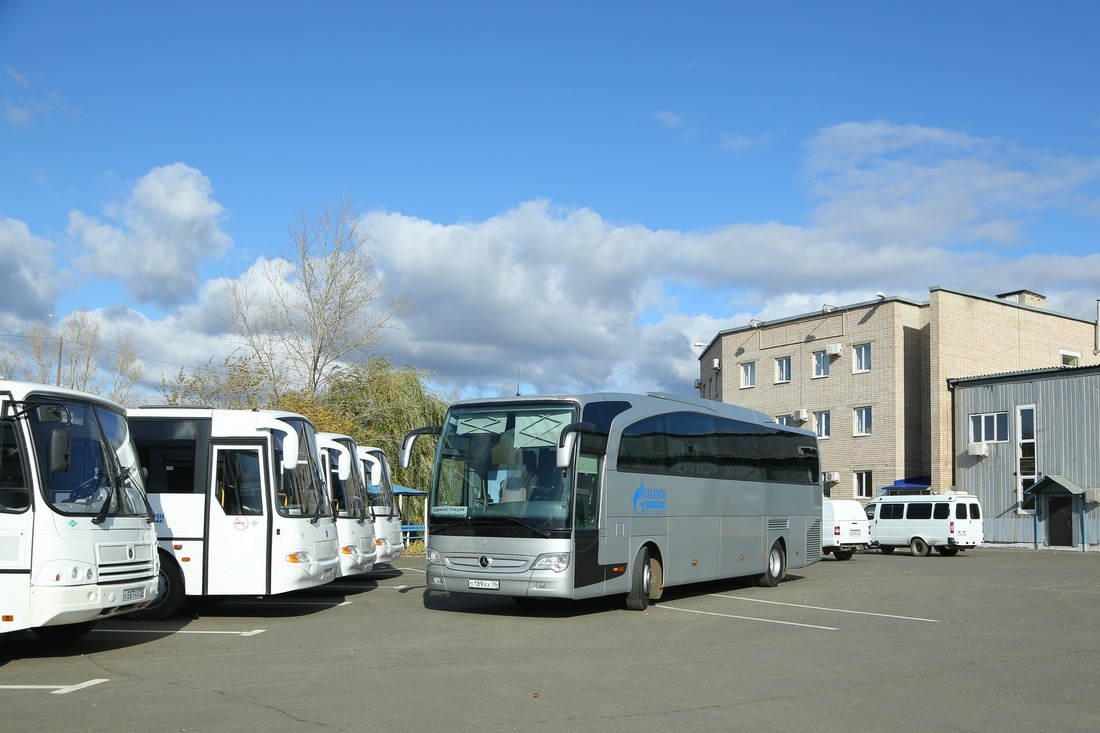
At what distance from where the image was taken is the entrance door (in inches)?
1763

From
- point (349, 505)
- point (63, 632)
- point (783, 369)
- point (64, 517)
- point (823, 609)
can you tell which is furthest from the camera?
point (783, 369)

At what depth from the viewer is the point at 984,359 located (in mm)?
52438

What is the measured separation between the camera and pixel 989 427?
48781mm

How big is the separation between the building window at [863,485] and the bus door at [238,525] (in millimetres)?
42775

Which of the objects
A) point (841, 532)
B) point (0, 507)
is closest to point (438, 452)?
point (0, 507)

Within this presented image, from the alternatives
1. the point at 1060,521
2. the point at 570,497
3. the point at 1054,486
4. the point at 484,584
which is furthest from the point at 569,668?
the point at 1060,521

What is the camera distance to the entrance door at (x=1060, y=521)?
44.8 metres

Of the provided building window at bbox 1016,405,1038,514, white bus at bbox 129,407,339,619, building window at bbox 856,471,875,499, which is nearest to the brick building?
building window at bbox 856,471,875,499

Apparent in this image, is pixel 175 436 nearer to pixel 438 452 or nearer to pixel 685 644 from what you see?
pixel 438 452

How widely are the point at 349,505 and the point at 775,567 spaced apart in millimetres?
9137

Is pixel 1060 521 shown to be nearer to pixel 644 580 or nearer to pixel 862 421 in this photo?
pixel 862 421

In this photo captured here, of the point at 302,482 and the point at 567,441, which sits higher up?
the point at 567,441

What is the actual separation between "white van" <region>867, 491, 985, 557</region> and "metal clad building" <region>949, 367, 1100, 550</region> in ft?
29.1

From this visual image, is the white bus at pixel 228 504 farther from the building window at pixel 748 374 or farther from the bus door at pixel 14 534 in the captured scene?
the building window at pixel 748 374
